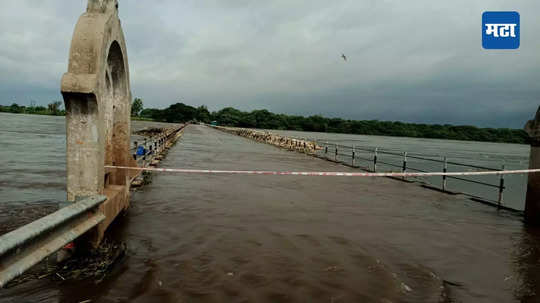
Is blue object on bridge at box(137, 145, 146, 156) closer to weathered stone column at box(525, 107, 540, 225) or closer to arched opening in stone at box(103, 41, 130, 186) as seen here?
arched opening in stone at box(103, 41, 130, 186)

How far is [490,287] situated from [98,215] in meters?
4.80

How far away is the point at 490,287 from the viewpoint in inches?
159

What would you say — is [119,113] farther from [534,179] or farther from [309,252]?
[534,179]

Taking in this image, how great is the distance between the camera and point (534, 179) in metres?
7.03

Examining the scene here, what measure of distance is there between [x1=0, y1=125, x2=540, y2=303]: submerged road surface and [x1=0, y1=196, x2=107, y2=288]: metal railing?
540mm

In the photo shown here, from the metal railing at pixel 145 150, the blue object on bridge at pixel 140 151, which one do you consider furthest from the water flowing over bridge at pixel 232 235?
the blue object on bridge at pixel 140 151

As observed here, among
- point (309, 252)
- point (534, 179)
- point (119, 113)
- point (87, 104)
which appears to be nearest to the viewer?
point (87, 104)

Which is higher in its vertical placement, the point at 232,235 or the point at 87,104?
the point at 87,104

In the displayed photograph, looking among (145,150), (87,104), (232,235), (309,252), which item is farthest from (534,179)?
(145,150)

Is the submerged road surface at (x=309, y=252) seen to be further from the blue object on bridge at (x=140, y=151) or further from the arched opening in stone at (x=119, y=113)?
the blue object on bridge at (x=140, y=151)

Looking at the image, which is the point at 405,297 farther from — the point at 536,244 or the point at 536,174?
the point at 536,174

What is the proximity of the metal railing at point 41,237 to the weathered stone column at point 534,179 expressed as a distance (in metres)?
7.93

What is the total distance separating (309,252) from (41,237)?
10.5ft

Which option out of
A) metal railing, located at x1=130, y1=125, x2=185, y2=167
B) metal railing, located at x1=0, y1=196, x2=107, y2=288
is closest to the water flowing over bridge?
metal railing, located at x1=0, y1=196, x2=107, y2=288
